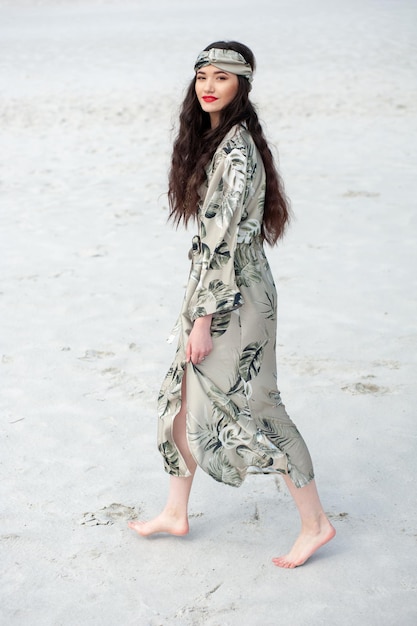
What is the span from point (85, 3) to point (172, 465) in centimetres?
3202

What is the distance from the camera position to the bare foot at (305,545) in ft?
9.50

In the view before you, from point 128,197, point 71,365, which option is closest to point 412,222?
point 128,197

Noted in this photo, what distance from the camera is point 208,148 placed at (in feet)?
9.15

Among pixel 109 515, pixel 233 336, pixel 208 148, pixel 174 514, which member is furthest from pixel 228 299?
pixel 109 515

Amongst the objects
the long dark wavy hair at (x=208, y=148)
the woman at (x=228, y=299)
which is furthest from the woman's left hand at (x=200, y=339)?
the long dark wavy hair at (x=208, y=148)

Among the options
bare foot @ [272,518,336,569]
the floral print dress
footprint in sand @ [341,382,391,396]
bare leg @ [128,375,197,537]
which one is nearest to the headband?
the floral print dress

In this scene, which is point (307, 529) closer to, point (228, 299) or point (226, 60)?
point (228, 299)

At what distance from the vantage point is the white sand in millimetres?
2820

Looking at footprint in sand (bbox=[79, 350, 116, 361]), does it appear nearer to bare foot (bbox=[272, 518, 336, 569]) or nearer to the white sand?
the white sand

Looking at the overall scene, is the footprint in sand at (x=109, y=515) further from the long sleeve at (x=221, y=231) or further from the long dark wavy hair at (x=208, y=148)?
the long dark wavy hair at (x=208, y=148)

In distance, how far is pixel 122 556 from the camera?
3.01 meters

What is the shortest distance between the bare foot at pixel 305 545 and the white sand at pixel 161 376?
39 mm

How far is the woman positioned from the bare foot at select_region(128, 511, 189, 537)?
0.26 m

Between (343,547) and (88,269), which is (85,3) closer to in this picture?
(88,269)
